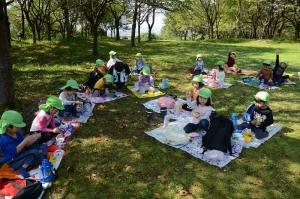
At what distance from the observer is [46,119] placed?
15.9 ft

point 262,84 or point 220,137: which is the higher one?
point 262,84

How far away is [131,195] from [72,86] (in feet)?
11.2

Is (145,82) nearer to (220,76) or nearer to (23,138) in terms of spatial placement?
(220,76)

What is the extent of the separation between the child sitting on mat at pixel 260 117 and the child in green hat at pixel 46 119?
14.9ft

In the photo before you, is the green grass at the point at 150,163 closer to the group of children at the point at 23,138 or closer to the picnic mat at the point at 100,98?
the picnic mat at the point at 100,98

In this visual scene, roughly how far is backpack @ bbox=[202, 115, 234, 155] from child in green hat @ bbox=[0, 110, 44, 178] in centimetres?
343

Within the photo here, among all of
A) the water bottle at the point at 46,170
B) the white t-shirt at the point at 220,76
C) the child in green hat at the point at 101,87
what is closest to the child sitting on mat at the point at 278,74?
the white t-shirt at the point at 220,76

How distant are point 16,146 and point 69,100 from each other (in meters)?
2.41

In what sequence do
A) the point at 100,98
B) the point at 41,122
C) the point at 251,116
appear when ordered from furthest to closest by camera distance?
the point at 100,98 < the point at 251,116 < the point at 41,122

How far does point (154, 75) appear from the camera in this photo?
36.1 ft

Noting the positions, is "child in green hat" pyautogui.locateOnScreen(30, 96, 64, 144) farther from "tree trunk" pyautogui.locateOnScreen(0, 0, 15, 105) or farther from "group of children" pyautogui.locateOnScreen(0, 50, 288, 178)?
"tree trunk" pyautogui.locateOnScreen(0, 0, 15, 105)

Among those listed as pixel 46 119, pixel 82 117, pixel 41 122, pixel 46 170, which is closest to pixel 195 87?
pixel 82 117

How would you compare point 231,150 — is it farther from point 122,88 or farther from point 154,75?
point 154,75

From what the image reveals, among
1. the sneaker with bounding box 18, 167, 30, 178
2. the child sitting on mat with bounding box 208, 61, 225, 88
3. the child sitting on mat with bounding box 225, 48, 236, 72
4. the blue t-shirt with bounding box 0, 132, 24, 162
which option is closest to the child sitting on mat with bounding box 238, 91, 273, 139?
the child sitting on mat with bounding box 208, 61, 225, 88
